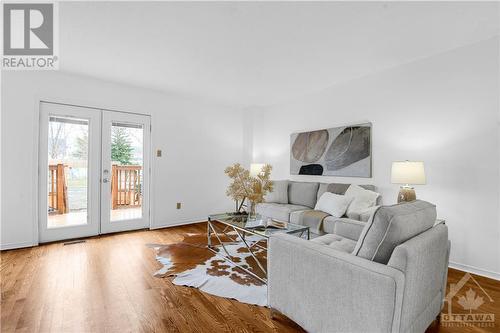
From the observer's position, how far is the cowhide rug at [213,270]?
7.60 ft

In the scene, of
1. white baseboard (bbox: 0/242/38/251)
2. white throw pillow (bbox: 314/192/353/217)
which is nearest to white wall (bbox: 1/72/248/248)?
white baseboard (bbox: 0/242/38/251)

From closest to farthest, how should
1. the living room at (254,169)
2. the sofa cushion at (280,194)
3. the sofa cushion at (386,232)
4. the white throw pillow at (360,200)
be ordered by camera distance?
1. the sofa cushion at (386,232)
2. the living room at (254,169)
3. the white throw pillow at (360,200)
4. the sofa cushion at (280,194)

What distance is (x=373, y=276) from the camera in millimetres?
1313

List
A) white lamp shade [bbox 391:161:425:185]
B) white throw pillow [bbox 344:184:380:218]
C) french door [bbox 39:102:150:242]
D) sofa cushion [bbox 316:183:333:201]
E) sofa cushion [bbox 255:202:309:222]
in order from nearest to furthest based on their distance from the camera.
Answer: white lamp shade [bbox 391:161:425:185]
white throw pillow [bbox 344:184:380:218]
french door [bbox 39:102:150:242]
sofa cushion [bbox 255:202:309:222]
sofa cushion [bbox 316:183:333:201]

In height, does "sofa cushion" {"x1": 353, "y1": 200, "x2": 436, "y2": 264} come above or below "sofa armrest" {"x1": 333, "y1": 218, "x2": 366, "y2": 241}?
above

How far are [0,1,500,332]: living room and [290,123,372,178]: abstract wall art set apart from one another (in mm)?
25

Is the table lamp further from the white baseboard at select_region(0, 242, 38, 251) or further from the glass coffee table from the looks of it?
the white baseboard at select_region(0, 242, 38, 251)

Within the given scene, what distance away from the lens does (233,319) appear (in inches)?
76.1

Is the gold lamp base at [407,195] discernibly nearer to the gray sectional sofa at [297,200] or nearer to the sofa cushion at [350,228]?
the gray sectional sofa at [297,200]

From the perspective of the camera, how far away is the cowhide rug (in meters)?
2.32

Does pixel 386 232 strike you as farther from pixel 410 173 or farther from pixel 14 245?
pixel 14 245

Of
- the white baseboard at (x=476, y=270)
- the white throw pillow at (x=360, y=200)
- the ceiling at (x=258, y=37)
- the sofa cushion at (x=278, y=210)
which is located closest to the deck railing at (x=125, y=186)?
the ceiling at (x=258, y=37)

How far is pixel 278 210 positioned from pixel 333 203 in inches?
35.6

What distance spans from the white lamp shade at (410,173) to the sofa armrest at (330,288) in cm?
180
